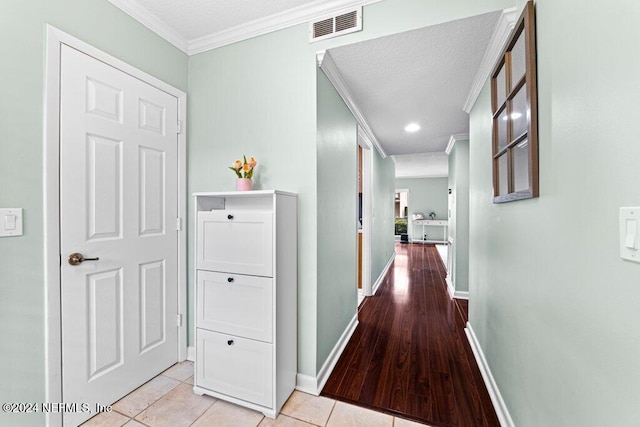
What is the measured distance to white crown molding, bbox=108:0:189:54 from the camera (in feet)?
5.39

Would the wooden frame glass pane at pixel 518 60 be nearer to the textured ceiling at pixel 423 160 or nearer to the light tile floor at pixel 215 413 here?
the light tile floor at pixel 215 413

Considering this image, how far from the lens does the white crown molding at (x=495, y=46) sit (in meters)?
1.40

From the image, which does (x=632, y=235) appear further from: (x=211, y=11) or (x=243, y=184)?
(x=211, y=11)

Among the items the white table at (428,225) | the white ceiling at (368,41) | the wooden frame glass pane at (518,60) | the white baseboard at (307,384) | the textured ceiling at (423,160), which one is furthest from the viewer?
the white table at (428,225)

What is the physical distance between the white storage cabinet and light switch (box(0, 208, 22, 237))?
785 millimetres

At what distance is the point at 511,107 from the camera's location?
4.61 feet

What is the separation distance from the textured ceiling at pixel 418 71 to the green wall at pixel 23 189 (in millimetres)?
1577

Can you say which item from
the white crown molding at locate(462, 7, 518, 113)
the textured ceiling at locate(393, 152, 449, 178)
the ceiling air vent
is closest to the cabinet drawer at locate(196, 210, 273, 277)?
the ceiling air vent

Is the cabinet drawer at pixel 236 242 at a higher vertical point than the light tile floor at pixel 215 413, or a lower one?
higher

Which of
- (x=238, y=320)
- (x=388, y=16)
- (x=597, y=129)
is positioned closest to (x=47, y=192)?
(x=238, y=320)

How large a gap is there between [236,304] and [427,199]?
9682mm

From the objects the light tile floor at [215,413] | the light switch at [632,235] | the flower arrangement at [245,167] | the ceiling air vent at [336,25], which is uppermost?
the ceiling air vent at [336,25]

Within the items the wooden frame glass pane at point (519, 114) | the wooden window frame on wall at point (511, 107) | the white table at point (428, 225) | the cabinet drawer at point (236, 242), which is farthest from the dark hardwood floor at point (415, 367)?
the white table at point (428, 225)

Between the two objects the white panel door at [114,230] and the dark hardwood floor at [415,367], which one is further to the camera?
the dark hardwood floor at [415,367]
